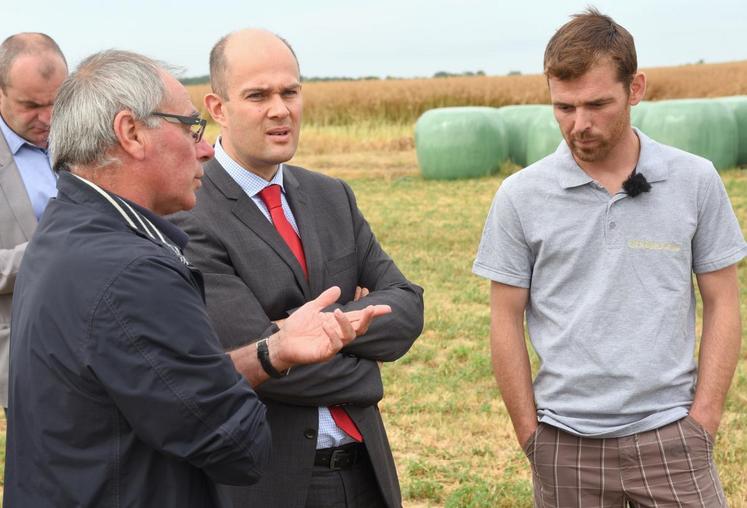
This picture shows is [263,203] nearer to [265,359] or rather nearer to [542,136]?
[265,359]

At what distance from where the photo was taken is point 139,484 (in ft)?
6.72

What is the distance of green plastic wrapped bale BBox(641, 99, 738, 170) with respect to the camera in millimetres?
17391

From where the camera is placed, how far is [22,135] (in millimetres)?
3713

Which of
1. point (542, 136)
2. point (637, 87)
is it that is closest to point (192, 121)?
point (637, 87)

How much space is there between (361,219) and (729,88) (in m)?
36.7

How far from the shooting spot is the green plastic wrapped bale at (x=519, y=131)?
19891 millimetres

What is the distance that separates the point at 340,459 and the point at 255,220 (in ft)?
2.29

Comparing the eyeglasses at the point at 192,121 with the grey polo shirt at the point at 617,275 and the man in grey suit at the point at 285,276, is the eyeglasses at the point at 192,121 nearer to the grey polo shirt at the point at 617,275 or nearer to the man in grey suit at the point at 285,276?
the man in grey suit at the point at 285,276

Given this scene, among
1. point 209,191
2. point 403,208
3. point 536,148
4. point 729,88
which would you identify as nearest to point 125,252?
point 209,191

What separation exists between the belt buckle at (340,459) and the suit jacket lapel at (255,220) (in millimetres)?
438

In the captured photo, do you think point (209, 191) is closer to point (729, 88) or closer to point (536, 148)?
point (536, 148)

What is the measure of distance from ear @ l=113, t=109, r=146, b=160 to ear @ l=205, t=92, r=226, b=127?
0.80m

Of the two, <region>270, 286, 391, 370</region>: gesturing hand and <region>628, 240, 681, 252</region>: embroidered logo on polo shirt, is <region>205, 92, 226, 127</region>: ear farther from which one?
<region>628, 240, 681, 252</region>: embroidered logo on polo shirt

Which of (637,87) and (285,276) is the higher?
(637,87)
